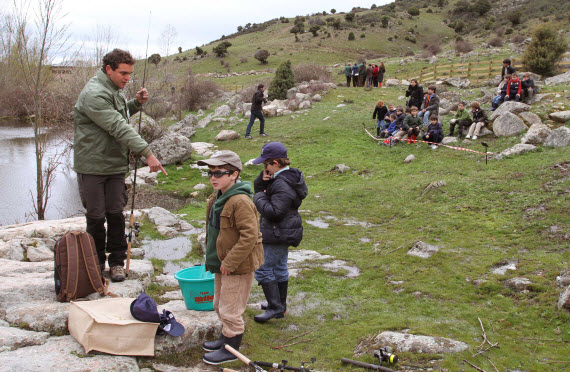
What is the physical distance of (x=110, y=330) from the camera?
318 centimetres

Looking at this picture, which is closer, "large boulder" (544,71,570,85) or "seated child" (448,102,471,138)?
"seated child" (448,102,471,138)

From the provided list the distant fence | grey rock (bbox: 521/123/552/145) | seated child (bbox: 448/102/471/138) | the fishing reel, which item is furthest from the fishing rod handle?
the distant fence

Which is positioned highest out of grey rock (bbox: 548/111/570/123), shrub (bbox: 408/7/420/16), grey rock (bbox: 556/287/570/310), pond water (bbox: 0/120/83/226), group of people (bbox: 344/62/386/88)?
shrub (bbox: 408/7/420/16)

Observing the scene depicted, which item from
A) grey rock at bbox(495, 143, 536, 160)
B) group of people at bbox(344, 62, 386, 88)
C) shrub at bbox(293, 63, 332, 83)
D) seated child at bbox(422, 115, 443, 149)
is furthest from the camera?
shrub at bbox(293, 63, 332, 83)

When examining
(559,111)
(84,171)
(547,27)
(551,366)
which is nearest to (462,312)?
(551,366)

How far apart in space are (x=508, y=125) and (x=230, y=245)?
449 inches

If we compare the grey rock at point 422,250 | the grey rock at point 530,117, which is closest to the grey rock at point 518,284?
the grey rock at point 422,250

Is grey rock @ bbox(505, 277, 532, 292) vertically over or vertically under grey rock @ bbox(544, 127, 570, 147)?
under

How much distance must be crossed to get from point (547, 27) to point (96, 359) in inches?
996

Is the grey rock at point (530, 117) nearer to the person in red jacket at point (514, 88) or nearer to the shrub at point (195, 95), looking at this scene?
the person in red jacket at point (514, 88)

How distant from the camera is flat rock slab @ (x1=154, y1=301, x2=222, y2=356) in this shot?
3.48 metres

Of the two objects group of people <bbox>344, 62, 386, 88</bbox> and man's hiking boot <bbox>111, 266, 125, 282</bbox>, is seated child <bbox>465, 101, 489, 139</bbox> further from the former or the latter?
group of people <bbox>344, 62, 386, 88</bbox>

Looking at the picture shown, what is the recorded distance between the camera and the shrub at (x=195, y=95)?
27656mm

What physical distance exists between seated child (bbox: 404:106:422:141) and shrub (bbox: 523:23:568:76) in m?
11.1
